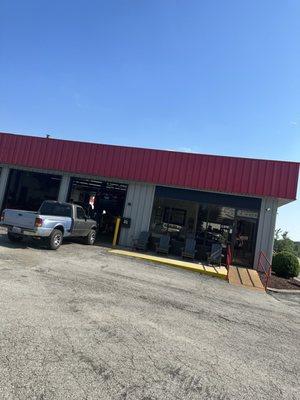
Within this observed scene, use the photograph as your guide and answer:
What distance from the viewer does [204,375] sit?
497 cm

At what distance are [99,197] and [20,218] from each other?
8.97 metres

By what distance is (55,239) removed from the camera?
14.9 m

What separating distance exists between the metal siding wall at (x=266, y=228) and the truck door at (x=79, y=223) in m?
8.57

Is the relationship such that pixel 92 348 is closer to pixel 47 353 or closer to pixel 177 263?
pixel 47 353

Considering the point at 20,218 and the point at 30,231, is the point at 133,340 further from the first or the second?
the point at 20,218

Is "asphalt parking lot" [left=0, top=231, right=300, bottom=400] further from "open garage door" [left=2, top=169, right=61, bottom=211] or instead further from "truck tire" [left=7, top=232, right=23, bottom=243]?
"open garage door" [left=2, top=169, right=61, bottom=211]

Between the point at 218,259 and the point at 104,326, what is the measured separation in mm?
12376

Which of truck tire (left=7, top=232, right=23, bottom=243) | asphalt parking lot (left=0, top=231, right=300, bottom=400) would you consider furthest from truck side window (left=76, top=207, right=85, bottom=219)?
asphalt parking lot (left=0, top=231, right=300, bottom=400)

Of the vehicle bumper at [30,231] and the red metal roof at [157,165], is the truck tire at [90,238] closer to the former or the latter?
the red metal roof at [157,165]

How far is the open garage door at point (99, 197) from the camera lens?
74.0ft

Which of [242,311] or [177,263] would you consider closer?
[242,311]

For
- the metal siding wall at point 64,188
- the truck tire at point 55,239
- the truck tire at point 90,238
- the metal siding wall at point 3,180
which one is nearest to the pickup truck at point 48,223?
the truck tire at point 55,239

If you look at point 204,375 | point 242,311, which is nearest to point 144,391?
point 204,375

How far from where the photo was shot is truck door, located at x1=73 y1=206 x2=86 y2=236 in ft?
55.0
